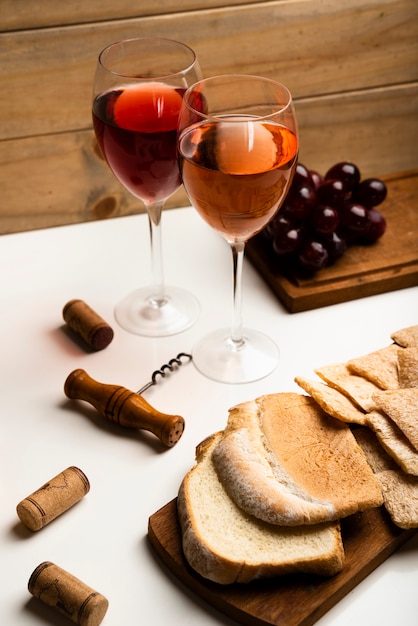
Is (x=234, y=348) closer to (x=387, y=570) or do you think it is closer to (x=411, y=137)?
(x=387, y=570)

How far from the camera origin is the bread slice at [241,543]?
952 millimetres

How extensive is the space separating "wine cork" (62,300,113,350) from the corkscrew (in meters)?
0.10

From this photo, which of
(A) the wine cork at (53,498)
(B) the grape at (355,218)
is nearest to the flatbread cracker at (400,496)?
(A) the wine cork at (53,498)

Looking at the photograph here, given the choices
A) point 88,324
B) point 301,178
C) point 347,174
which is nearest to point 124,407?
point 88,324

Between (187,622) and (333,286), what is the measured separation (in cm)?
72

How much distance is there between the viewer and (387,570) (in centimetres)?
103

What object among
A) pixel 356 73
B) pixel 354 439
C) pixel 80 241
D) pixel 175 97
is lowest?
pixel 80 241

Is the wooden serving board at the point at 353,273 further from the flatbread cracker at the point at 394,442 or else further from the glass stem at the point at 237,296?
the flatbread cracker at the point at 394,442

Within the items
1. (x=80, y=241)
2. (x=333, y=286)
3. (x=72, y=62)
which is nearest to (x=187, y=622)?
(x=333, y=286)

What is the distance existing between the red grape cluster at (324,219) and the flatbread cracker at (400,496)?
0.53 meters

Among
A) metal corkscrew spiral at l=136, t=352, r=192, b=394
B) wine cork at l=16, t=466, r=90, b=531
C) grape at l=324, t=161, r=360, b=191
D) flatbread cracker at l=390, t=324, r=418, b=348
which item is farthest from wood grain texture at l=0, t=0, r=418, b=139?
wine cork at l=16, t=466, r=90, b=531

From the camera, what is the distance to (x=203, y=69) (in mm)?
1686

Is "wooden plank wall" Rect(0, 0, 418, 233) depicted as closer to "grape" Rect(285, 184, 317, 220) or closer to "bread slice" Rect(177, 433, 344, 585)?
"grape" Rect(285, 184, 317, 220)

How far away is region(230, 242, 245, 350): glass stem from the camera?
1298 millimetres
